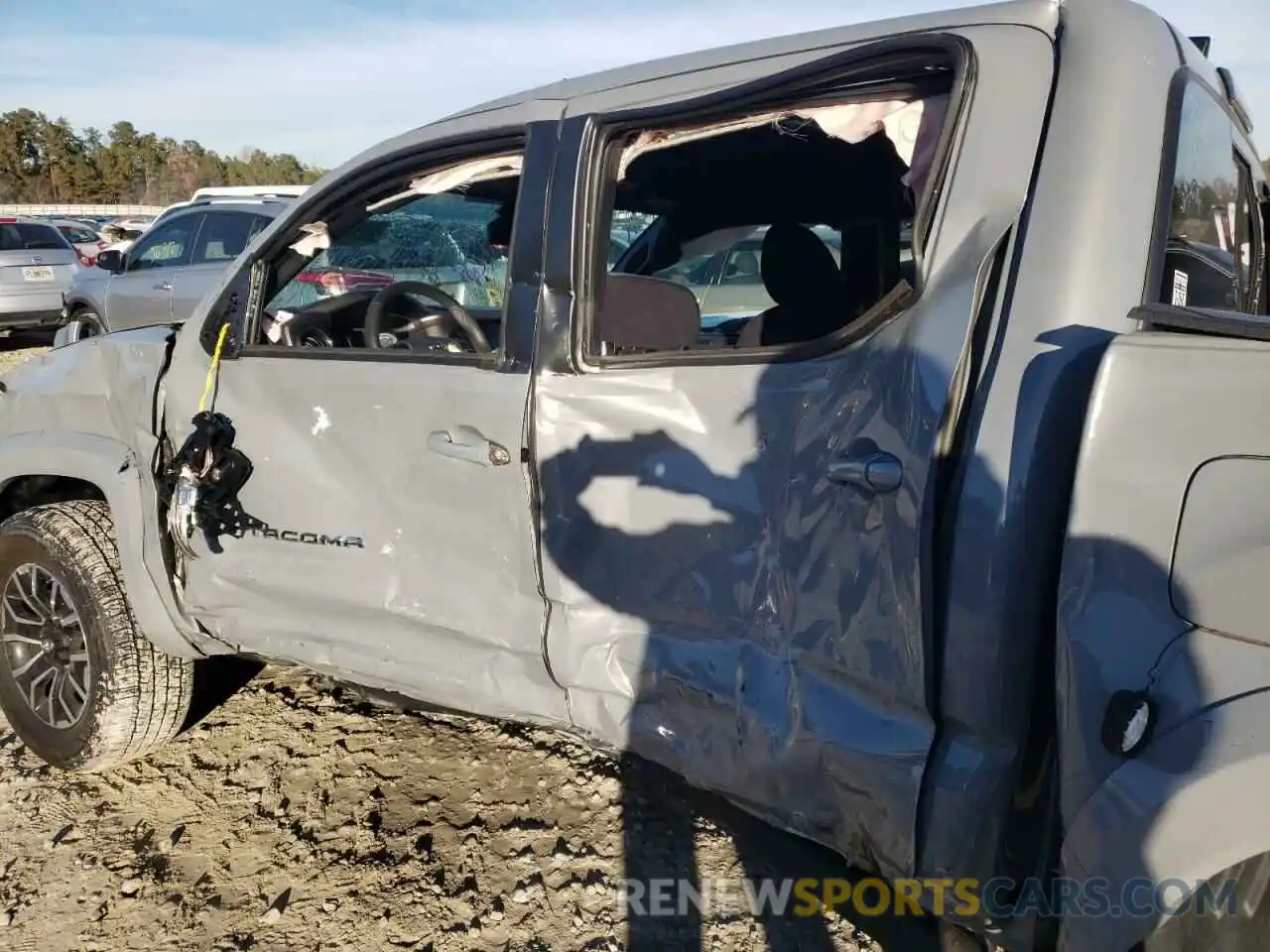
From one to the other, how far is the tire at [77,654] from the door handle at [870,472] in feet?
7.38

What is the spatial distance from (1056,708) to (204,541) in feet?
7.28

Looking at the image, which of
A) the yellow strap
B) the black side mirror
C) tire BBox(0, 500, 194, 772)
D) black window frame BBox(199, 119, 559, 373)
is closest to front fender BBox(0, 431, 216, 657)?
tire BBox(0, 500, 194, 772)

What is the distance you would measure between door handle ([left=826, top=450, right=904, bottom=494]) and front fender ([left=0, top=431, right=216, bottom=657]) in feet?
6.52

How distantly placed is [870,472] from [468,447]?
3.17 feet

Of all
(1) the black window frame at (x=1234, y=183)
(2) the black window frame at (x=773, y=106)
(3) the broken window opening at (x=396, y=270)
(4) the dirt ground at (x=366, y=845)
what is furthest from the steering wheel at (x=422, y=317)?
(1) the black window frame at (x=1234, y=183)

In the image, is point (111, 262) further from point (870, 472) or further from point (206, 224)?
point (870, 472)

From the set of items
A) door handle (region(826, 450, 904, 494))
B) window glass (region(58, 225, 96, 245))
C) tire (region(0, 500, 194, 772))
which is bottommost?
tire (region(0, 500, 194, 772))

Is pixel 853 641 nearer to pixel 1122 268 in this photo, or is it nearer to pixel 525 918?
pixel 1122 268

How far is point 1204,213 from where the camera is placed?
1.93 meters

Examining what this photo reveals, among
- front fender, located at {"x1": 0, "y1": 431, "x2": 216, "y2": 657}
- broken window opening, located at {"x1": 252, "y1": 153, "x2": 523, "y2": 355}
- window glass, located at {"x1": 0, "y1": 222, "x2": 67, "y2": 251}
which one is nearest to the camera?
broken window opening, located at {"x1": 252, "y1": 153, "x2": 523, "y2": 355}

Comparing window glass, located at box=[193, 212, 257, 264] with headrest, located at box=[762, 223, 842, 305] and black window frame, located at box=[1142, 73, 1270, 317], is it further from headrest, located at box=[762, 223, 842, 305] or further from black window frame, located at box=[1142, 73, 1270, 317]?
black window frame, located at box=[1142, 73, 1270, 317]

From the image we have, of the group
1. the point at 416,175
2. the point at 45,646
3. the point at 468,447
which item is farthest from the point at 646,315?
the point at 45,646

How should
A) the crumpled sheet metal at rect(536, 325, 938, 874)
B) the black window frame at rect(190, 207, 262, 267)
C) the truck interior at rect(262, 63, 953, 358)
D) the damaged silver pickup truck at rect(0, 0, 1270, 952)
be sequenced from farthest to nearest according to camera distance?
the black window frame at rect(190, 207, 262, 267) → the truck interior at rect(262, 63, 953, 358) → the crumpled sheet metal at rect(536, 325, 938, 874) → the damaged silver pickup truck at rect(0, 0, 1270, 952)

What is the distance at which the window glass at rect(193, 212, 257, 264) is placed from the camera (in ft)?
29.6
